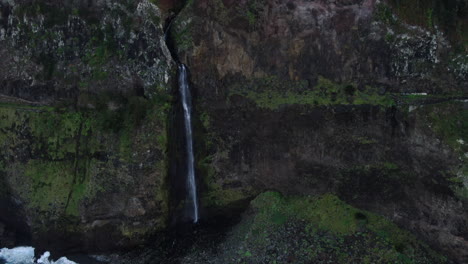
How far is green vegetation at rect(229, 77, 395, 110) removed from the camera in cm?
2086

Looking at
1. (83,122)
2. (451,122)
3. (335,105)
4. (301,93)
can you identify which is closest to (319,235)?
(335,105)

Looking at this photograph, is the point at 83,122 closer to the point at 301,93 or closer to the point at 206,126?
the point at 206,126

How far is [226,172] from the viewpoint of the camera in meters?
23.2

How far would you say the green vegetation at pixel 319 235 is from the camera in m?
19.1

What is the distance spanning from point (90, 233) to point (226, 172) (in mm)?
7963

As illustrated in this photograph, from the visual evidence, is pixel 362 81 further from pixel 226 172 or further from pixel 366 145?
pixel 226 172

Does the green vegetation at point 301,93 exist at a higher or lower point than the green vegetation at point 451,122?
higher

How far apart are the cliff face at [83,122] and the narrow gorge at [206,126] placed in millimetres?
76

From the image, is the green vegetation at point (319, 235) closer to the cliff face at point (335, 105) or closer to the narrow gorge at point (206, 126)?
the narrow gorge at point (206, 126)

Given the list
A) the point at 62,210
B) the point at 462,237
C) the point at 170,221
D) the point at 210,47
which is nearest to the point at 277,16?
the point at 210,47

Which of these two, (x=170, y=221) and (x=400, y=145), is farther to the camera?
(x=170, y=221)

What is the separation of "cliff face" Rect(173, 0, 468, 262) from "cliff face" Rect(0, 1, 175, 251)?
278cm

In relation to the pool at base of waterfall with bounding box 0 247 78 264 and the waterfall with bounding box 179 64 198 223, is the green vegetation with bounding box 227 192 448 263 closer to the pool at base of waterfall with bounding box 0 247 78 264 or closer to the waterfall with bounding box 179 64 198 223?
the waterfall with bounding box 179 64 198 223

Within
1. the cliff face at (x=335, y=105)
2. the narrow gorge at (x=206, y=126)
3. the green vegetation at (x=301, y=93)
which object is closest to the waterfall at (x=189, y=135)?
the narrow gorge at (x=206, y=126)
